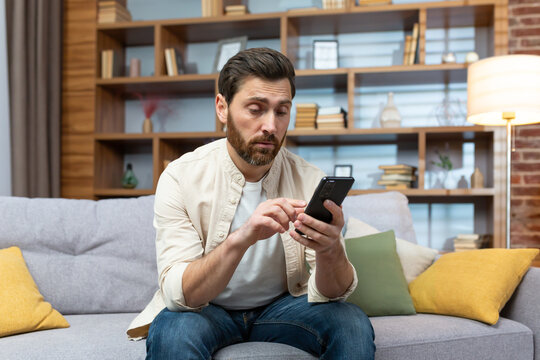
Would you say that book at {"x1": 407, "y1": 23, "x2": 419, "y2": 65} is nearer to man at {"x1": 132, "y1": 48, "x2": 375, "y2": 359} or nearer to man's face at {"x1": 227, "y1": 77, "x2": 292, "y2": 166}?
man at {"x1": 132, "y1": 48, "x2": 375, "y2": 359}

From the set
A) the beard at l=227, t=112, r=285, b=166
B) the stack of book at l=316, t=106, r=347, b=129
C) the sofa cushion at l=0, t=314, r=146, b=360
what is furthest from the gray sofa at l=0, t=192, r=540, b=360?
the stack of book at l=316, t=106, r=347, b=129

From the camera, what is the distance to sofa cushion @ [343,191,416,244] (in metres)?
2.24

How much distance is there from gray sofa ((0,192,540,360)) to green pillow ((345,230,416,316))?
6 centimetres

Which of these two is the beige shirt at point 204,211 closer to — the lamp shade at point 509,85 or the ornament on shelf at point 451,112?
the lamp shade at point 509,85

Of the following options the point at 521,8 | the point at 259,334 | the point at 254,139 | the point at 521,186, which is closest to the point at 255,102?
the point at 254,139

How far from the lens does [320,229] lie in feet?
4.08

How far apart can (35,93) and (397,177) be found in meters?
2.35

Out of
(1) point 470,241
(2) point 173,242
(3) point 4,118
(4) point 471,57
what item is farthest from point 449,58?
(3) point 4,118

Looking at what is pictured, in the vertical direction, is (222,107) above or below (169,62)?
below

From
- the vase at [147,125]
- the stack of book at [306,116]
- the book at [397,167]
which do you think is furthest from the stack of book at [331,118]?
the vase at [147,125]

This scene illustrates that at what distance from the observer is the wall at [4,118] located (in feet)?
10.8

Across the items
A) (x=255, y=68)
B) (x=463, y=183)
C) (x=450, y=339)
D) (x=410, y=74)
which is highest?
(x=410, y=74)

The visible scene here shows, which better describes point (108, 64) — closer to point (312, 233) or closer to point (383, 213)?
point (383, 213)

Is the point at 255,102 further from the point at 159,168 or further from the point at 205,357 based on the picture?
the point at 159,168
